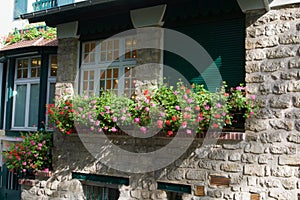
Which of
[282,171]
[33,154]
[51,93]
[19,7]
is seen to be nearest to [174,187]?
[282,171]

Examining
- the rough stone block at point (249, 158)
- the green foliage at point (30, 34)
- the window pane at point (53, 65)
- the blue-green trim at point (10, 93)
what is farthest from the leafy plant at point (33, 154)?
the rough stone block at point (249, 158)

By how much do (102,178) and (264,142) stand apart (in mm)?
3344

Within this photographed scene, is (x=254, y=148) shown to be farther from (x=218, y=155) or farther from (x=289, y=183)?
(x=289, y=183)

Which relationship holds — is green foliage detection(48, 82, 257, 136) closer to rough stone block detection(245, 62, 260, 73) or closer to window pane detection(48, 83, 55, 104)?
rough stone block detection(245, 62, 260, 73)

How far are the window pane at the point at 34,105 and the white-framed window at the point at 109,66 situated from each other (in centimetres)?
277

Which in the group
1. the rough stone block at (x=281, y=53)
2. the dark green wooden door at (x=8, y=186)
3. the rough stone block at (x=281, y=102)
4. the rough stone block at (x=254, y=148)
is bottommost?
the dark green wooden door at (x=8, y=186)

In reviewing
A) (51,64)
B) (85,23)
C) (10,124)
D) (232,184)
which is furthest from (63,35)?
(232,184)

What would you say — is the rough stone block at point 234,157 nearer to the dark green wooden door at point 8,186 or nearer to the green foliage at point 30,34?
the dark green wooden door at point 8,186

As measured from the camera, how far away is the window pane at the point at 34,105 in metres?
10.8

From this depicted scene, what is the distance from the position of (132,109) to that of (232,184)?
2.16 m

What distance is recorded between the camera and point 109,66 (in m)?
8.35

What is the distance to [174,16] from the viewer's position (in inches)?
291

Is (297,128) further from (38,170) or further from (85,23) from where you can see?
(38,170)

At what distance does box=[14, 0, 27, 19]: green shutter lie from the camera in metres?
12.6
